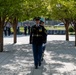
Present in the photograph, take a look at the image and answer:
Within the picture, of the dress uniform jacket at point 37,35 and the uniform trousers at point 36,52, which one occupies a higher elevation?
the dress uniform jacket at point 37,35

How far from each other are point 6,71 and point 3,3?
5729mm

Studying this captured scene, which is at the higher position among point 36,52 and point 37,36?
point 37,36

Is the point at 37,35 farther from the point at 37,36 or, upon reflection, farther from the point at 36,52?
the point at 36,52

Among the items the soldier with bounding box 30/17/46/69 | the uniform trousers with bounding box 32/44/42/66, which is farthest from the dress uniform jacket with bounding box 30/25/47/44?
the uniform trousers with bounding box 32/44/42/66

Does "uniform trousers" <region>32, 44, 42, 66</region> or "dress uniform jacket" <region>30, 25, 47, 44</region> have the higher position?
"dress uniform jacket" <region>30, 25, 47, 44</region>

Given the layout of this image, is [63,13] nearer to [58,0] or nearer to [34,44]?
[58,0]

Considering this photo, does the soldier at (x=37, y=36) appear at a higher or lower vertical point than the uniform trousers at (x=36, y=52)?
higher

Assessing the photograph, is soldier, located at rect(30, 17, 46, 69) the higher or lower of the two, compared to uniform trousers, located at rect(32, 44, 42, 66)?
higher

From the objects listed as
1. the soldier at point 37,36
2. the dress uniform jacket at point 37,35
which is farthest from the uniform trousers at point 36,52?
the dress uniform jacket at point 37,35

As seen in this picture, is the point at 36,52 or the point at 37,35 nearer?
the point at 37,35

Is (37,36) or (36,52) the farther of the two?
(36,52)

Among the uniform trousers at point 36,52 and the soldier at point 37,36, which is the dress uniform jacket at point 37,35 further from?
the uniform trousers at point 36,52

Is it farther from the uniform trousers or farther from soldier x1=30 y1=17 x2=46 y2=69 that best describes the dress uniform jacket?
the uniform trousers

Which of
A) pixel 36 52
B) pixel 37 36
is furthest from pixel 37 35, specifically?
pixel 36 52
